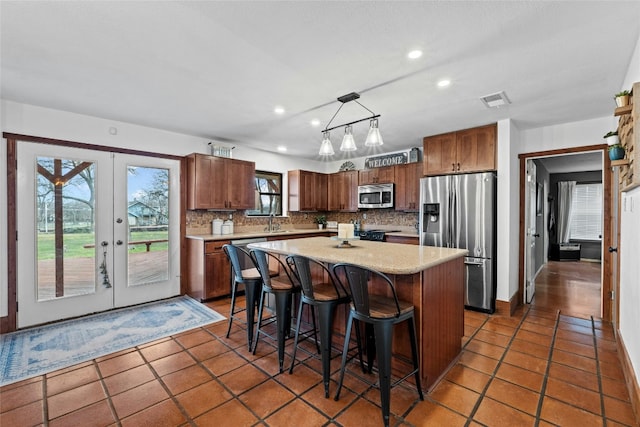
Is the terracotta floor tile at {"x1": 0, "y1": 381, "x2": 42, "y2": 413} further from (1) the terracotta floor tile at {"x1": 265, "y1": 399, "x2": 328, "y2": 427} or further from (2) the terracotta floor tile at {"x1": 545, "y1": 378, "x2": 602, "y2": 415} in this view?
(2) the terracotta floor tile at {"x1": 545, "y1": 378, "x2": 602, "y2": 415}

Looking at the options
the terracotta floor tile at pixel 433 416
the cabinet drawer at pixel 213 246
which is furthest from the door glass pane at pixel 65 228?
the terracotta floor tile at pixel 433 416

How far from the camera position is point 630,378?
6.60ft

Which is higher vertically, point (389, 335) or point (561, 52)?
point (561, 52)

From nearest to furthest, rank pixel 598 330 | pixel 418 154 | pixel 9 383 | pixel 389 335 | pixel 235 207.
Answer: pixel 389 335
pixel 9 383
pixel 598 330
pixel 235 207
pixel 418 154

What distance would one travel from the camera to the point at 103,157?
3668 millimetres

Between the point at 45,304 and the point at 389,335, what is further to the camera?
the point at 45,304

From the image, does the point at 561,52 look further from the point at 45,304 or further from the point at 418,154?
the point at 45,304

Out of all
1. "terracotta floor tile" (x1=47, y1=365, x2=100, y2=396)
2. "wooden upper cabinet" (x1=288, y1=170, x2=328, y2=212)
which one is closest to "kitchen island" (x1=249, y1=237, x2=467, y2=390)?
"terracotta floor tile" (x1=47, y1=365, x2=100, y2=396)

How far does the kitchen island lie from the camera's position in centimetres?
201

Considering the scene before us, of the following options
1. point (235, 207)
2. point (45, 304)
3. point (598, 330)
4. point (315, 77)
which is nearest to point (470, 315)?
point (598, 330)

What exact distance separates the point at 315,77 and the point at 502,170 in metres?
2.69

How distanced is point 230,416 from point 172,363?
3.05 feet

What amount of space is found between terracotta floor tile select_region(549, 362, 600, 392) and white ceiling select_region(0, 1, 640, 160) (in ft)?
7.94

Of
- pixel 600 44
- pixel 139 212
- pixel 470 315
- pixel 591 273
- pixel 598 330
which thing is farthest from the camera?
pixel 591 273
